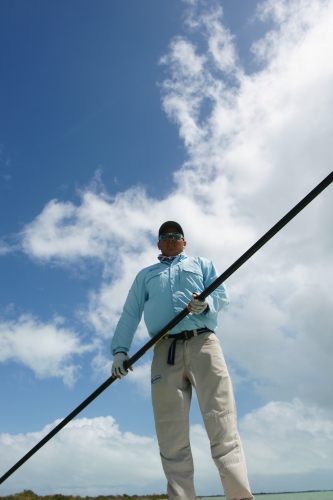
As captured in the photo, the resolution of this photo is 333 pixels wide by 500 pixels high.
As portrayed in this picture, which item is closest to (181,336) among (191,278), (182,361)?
(182,361)

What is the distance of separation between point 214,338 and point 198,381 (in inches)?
19.5

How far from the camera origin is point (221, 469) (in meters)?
3.47

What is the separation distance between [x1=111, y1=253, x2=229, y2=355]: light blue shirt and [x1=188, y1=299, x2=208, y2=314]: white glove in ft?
0.51

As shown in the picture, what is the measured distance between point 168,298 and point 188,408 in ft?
3.69

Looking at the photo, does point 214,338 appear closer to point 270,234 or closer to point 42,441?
point 270,234

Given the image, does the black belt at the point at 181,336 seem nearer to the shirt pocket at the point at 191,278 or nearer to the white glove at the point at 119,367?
the shirt pocket at the point at 191,278

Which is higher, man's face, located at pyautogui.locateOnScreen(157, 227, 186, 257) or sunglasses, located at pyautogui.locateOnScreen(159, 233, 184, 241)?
sunglasses, located at pyautogui.locateOnScreen(159, 233, 184, 241)

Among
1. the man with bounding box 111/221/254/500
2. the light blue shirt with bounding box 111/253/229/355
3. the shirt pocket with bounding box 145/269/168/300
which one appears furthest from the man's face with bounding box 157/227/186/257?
the shirt pocket with bounding box 145/269/168/300

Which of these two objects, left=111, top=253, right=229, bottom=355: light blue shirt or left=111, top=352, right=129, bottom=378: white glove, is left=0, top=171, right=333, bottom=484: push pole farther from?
left=111, top=253, right=229, bottom=355: light blue shirt

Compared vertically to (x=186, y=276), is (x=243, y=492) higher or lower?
lower

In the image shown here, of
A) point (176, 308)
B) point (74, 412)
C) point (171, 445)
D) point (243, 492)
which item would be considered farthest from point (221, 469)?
point (74, 412)

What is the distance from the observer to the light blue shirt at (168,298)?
4.28 metres

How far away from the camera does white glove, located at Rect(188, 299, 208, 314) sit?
13.0 feet

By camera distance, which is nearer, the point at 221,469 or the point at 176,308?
the point at 221,469
